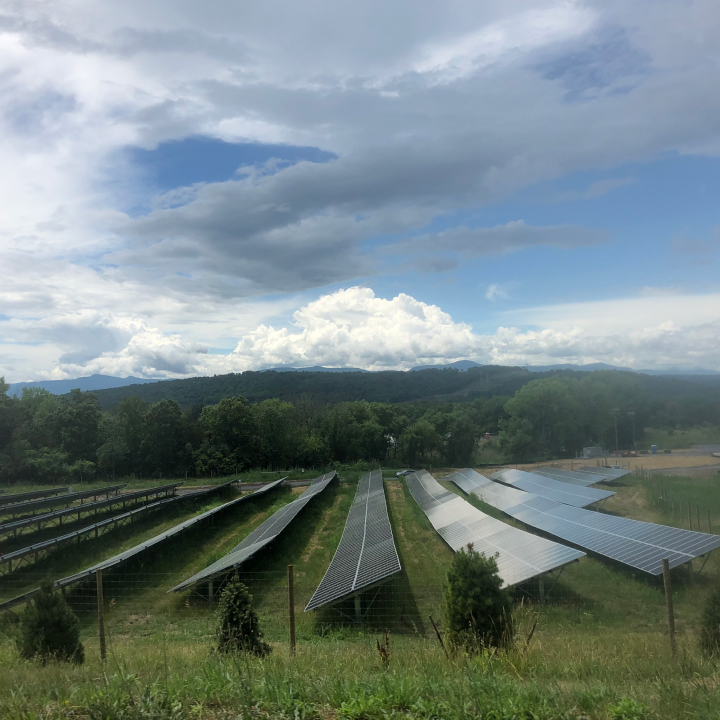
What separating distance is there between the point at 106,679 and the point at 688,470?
1697 inches

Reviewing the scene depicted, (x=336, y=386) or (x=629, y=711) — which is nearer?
(x=629, y=711)

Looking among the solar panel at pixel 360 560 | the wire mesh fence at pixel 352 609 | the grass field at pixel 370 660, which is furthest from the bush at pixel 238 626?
the solar panel at pixel 360 560

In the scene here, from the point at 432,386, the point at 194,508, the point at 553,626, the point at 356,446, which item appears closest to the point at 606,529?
the point at 553,626

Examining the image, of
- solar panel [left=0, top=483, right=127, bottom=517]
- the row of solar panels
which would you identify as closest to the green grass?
the row of solar panels

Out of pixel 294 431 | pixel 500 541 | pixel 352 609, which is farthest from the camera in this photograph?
pixel 294 431

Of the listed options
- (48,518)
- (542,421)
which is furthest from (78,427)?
(542,421)

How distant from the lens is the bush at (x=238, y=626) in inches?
276

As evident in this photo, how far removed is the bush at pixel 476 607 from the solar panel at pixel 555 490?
17.7 m

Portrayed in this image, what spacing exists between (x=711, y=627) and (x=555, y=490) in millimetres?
20737

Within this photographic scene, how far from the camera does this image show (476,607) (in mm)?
6500

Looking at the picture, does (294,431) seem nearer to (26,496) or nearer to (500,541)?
(26,496)

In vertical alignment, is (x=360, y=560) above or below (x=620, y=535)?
above

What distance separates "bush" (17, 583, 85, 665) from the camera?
21.1 ft

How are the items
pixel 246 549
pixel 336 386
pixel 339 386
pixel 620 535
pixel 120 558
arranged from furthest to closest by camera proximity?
pixel 339 386 < pixel 336 386 < pixel 246 549 < pixel 620 535 < pixel 120 558
